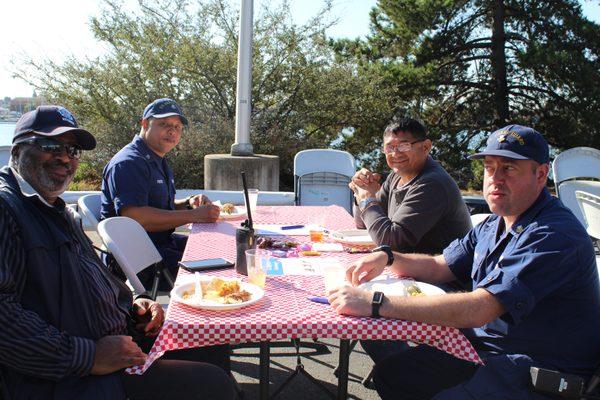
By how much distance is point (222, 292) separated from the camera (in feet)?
6.39

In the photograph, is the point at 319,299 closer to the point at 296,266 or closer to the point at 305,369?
the point at 296,266

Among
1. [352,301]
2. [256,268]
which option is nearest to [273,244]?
[256,268]

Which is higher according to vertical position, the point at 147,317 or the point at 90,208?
the point at 90,208

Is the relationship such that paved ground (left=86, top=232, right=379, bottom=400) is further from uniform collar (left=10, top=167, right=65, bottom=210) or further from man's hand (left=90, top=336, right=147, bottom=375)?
uniform collar (left=10, top=167, right=65, bottom=210)

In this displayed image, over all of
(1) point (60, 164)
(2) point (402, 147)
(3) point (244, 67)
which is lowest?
(1) point (60, 164)

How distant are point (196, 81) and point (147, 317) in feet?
26.1

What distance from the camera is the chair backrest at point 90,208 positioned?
317cm

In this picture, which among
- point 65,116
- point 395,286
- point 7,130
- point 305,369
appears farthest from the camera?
point 305,369

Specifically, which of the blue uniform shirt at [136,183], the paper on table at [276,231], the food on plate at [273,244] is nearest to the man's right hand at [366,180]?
the paper on table at [276,231]

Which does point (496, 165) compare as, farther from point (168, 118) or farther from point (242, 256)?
point (168, 118)

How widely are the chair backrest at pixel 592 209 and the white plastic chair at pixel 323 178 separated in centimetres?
221

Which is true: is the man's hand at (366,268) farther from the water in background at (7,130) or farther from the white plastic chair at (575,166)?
the white plastic chair at (575,166)

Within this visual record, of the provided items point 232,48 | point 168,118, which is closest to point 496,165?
point 168,118

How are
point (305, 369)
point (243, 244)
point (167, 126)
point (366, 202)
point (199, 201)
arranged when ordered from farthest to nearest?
point (199, 201)
point (167, 126)
point (305, 369)
point (366, 202)
point (243, 244)
